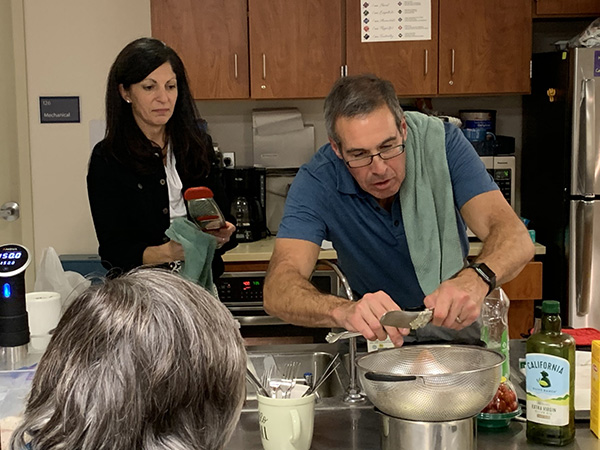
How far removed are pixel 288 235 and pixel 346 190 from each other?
0.68ft

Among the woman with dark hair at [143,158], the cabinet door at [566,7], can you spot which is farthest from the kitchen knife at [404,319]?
the cabinet door at [566,7]

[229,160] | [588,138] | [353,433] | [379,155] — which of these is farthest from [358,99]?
[229,160]

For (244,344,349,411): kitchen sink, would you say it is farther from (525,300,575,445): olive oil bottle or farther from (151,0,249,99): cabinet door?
(151,0,249,99): cabinet door

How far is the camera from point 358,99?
198cm

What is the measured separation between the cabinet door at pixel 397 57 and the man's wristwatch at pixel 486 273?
210cm

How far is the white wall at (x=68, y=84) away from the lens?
4.04m

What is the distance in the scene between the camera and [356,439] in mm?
1604

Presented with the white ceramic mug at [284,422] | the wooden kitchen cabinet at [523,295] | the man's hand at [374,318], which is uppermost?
the man's hand at [374,318]

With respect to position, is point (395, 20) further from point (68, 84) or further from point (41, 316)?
point (41, 316)

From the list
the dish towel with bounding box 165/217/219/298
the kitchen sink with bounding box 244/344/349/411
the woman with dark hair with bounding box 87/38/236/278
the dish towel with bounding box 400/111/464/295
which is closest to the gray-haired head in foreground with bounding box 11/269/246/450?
the kitchen sink with bounding box 244/344/349/411

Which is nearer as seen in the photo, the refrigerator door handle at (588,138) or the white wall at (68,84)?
the refrigerator door handle at (588,138)

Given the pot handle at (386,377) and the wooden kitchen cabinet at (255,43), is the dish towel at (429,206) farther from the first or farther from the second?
the wooden kitchen cabinet at (255,43)

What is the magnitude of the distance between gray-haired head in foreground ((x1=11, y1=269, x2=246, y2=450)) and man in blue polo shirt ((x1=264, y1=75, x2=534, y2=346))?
3.19ft

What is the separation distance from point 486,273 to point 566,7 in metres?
2.43
